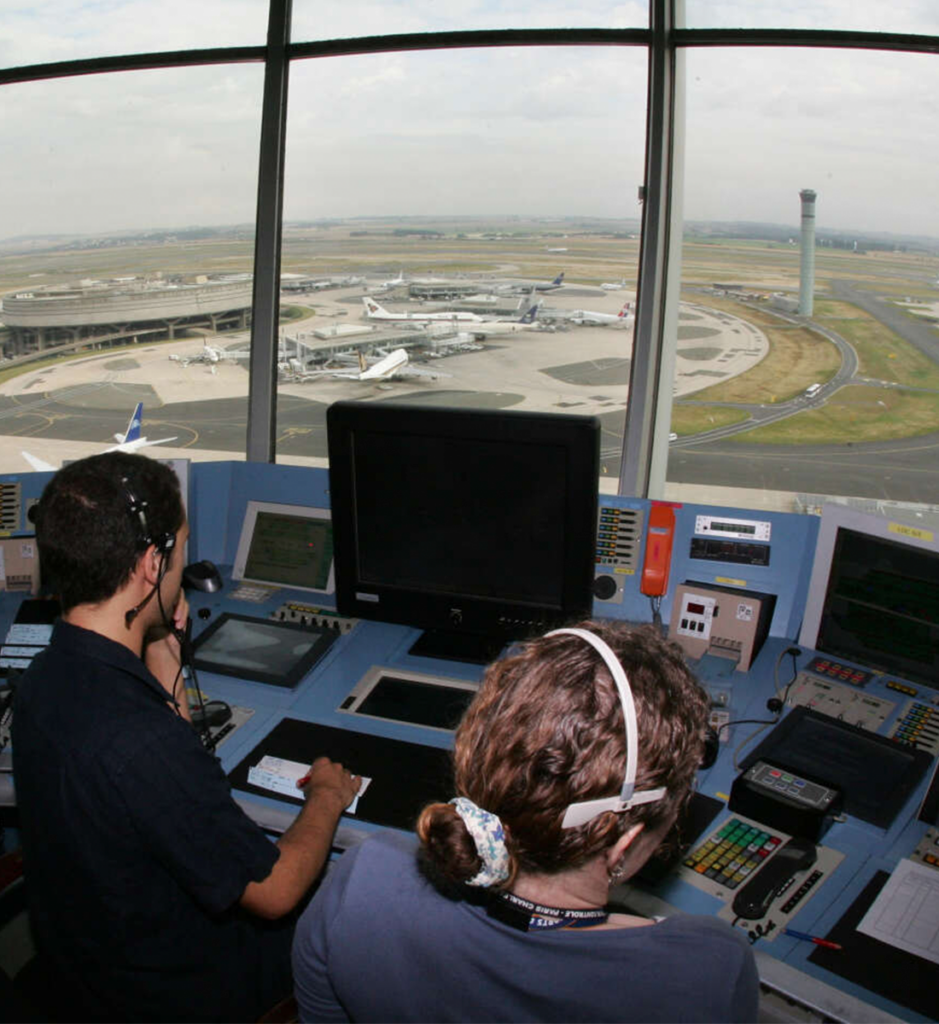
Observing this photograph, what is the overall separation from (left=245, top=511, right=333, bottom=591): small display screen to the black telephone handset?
59.5 inches

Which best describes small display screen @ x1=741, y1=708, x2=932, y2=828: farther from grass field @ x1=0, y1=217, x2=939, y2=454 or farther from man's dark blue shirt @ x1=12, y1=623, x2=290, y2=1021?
grass field @ x1=0, y1=217, x2=939, y2=454

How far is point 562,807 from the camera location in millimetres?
733

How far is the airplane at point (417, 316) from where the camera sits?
20.3 feet

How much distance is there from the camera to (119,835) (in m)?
1.14

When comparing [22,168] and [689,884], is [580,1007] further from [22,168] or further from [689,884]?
[22,168]

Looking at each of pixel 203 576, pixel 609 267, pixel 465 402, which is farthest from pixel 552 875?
pixel 465 402

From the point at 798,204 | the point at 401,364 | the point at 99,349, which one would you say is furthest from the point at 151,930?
the point at 401,364

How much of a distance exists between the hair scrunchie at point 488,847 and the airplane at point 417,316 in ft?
18.5

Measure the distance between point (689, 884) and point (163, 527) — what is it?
1.14 meters

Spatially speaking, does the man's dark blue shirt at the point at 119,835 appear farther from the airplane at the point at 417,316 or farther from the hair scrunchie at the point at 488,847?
the airplane at the point at 417,316

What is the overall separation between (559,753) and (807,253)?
3.73 m

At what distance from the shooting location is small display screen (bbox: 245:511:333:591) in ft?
8.18

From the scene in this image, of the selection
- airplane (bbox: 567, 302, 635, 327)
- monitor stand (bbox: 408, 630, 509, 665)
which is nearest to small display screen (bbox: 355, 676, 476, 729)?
monitor stand (bbox: 408, 630, 509, 665)

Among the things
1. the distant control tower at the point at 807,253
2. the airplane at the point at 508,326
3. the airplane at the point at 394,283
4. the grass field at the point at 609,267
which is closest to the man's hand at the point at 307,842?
the grass field at the point at 609,267
